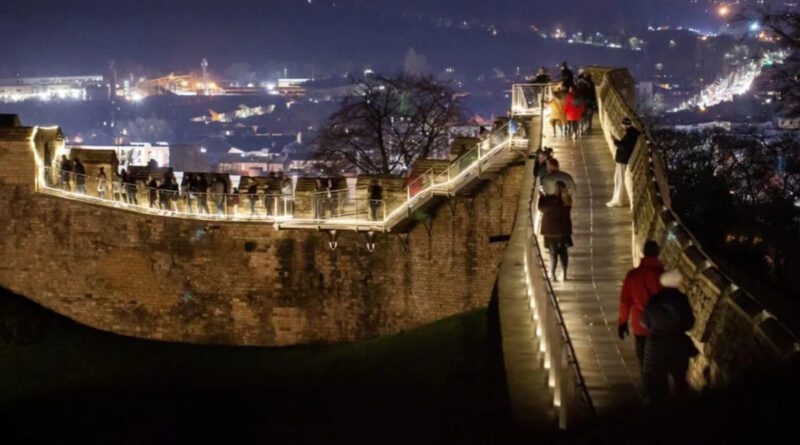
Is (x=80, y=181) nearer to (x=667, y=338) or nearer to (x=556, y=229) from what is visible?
(x=556, y=229)

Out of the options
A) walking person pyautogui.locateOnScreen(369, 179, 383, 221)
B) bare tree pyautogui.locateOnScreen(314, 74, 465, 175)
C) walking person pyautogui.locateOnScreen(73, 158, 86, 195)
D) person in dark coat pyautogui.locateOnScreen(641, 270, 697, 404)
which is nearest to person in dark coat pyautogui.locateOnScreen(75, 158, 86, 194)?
walking person pyautogui.locateOnScreen(73, 158, 86, 195)

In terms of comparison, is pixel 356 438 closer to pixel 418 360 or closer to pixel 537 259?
pixel 418 360

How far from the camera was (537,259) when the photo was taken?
11.4 m

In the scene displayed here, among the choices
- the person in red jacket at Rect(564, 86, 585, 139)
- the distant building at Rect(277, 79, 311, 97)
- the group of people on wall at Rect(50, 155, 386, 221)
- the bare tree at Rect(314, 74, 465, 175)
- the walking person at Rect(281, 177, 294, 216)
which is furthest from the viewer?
the distant building at Rect(277, 79, 311, 97)

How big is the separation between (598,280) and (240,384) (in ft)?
28.6

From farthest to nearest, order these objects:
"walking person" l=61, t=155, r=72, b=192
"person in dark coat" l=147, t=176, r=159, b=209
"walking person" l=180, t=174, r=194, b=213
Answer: "walking person" l=61, t=155, r=72, b=192 < "person in dark coat" l=147, t=176, r=159, b=209 < "walking person" l=180, t=174, r=194, b=213

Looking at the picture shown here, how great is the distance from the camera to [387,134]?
124ft

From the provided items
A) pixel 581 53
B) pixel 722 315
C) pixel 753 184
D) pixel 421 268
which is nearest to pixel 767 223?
pixel 753 184

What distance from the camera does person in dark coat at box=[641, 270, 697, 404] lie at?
806 cm

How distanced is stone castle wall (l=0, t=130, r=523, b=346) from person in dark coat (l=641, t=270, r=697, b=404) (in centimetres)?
1130

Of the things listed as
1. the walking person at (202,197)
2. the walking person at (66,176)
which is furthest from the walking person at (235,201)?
the walking person at (66,176)

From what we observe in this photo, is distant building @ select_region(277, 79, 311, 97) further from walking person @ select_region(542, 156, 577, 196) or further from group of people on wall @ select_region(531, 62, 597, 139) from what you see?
walking person @ select_region(542, 156, 577, 196)

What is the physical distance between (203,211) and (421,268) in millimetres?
4367

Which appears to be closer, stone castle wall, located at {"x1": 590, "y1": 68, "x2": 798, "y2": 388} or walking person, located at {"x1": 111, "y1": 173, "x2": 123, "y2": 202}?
stone castle wall, located at {"x1": 590, "y1": 68, "x2": 798, "y2": 388}
